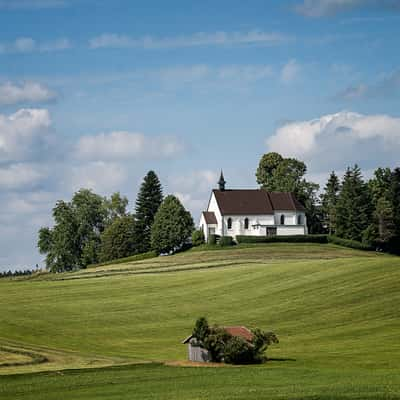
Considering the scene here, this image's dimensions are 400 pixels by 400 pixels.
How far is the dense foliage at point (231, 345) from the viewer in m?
56.7

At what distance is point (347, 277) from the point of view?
8962cm

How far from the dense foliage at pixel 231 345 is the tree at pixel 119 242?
89.3 metres

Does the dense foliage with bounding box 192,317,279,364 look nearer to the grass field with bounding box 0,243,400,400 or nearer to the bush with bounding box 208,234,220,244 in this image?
the grass field with bounding box 0,243,400,400

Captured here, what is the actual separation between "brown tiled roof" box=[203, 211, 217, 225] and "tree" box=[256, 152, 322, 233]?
51.5 feet

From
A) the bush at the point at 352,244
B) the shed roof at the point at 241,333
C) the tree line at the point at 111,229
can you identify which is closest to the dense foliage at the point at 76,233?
the tree line at the point at 111,229

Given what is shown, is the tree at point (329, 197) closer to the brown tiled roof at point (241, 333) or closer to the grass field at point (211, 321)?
the grass field at point (211, 321)

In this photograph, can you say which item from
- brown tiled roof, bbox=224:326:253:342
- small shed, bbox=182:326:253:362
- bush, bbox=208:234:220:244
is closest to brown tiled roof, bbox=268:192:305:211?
bush, bbox=208:234:220:244

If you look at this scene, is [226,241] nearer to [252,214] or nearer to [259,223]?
[252,214]

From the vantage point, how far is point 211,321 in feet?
Answer: 249

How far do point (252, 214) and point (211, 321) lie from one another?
6832 cm

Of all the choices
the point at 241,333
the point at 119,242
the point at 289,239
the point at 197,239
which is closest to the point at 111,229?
the point at 119,242

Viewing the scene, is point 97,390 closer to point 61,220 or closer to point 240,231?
point 240,231

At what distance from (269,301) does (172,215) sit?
200 ft

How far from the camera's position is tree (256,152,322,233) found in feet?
502
